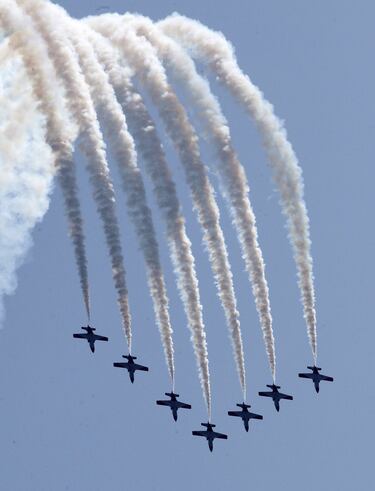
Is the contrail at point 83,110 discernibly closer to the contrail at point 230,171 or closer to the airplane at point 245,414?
the contrail at point 230,171

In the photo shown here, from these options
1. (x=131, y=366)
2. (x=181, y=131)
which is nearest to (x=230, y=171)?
(x=181, y=131)

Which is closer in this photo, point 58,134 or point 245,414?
point 58,134

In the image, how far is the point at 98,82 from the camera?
52.0 m

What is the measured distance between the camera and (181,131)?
53438mm

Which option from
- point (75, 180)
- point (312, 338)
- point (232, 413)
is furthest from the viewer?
point (232, 413)

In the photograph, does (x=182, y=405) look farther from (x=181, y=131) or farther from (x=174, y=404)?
(x=181, y=131)

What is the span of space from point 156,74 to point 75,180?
14.9ft

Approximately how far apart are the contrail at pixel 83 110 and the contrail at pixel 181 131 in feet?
7.79

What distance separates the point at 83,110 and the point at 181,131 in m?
3.70

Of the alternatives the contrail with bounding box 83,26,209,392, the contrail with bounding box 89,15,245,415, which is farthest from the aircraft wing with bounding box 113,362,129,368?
the contrail with bounding box 83,26,209,392

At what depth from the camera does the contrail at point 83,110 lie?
51062 millimetres

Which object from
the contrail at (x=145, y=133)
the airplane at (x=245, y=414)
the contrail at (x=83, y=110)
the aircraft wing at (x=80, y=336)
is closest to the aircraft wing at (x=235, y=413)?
the airplane at (x=245, y=414)

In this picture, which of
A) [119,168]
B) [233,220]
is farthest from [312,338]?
[119,168]

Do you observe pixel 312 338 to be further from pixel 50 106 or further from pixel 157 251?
pixel 50 106
